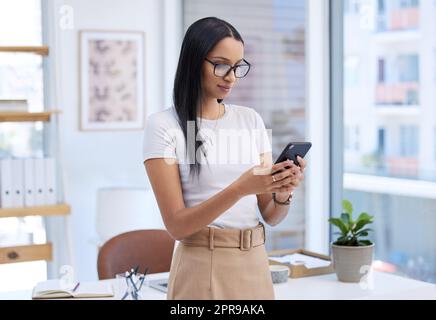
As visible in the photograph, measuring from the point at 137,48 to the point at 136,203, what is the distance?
111 cm

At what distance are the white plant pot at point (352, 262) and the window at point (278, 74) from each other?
1.33 metres

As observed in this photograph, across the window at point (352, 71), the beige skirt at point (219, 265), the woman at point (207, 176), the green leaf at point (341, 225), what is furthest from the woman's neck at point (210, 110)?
the window at point (352, 71)

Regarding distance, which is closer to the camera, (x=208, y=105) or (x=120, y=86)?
(x=208, y=105)

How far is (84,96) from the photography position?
464cm

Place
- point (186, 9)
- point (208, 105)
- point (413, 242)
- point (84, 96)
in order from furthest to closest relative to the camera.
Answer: point (186, 9)
point (84, 96)
point (413, 242)
point (208, 105)

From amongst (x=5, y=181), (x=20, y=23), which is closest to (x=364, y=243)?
(x=5, y=181)

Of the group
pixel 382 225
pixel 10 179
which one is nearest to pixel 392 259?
pixel 382 225

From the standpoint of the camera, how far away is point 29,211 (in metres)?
4.02

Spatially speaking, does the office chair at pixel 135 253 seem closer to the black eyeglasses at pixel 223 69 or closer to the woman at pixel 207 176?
the woman at pixel 207 176

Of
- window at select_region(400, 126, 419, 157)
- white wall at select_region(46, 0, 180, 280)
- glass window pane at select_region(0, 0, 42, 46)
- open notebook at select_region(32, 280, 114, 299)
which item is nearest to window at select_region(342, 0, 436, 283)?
window at select_region(400, 126, 419, 157)

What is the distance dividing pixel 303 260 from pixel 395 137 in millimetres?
949

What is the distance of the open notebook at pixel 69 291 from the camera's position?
2396mm
